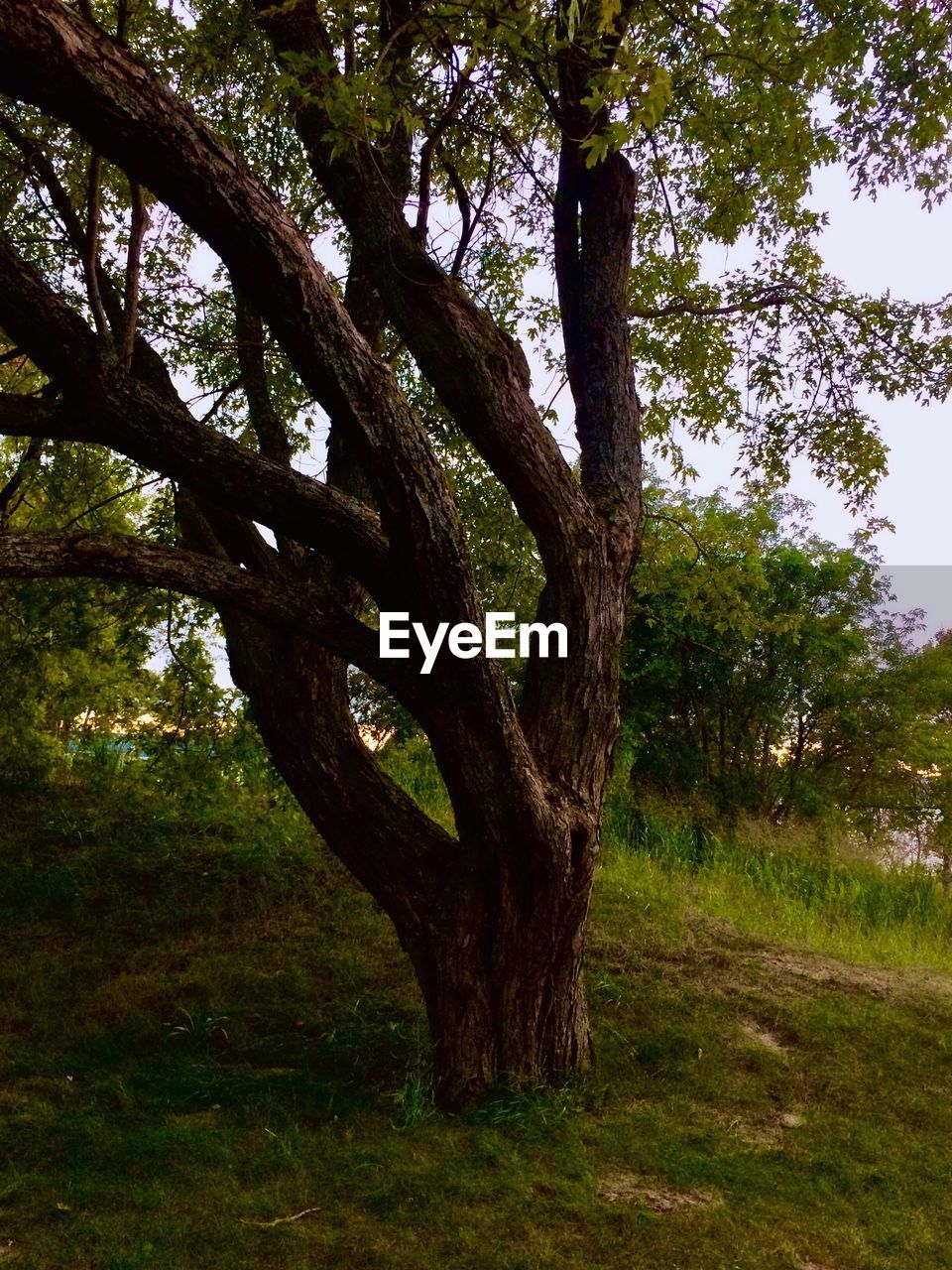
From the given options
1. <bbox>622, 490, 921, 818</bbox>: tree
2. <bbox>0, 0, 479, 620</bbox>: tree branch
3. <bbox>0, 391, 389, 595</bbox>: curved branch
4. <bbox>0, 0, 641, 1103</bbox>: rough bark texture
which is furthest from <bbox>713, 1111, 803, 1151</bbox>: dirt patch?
<bbox>622, 490, 921, 818</bbox>: tree

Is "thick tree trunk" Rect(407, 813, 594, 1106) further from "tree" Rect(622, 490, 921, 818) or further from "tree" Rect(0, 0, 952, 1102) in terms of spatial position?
"tree" Rect(622, 490, 921, 818)

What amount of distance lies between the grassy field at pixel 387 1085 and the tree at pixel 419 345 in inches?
24.1

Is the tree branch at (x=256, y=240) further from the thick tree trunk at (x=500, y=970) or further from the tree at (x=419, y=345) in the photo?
the thick tree trunk at (x=500, y=970)

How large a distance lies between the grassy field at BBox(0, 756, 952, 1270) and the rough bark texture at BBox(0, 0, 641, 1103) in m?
0.60

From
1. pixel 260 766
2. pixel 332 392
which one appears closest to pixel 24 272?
pixel 332 392

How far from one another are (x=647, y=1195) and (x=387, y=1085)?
1422mm

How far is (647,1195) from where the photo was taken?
4234 mm

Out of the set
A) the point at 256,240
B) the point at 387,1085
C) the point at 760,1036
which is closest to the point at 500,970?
the point at 387,1085

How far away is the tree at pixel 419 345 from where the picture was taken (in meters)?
4.13

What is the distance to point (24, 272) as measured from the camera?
4258 mm

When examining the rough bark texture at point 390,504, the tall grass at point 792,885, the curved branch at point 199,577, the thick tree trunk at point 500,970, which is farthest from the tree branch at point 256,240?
the tall grass at point 792,885

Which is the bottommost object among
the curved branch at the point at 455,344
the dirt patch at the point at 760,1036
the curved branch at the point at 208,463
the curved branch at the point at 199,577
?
the dirt patch at the point at 760,1036

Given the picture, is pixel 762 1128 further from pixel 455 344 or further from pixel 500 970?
pixel 455 344

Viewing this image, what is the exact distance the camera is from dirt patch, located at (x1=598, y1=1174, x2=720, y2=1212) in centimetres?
416
